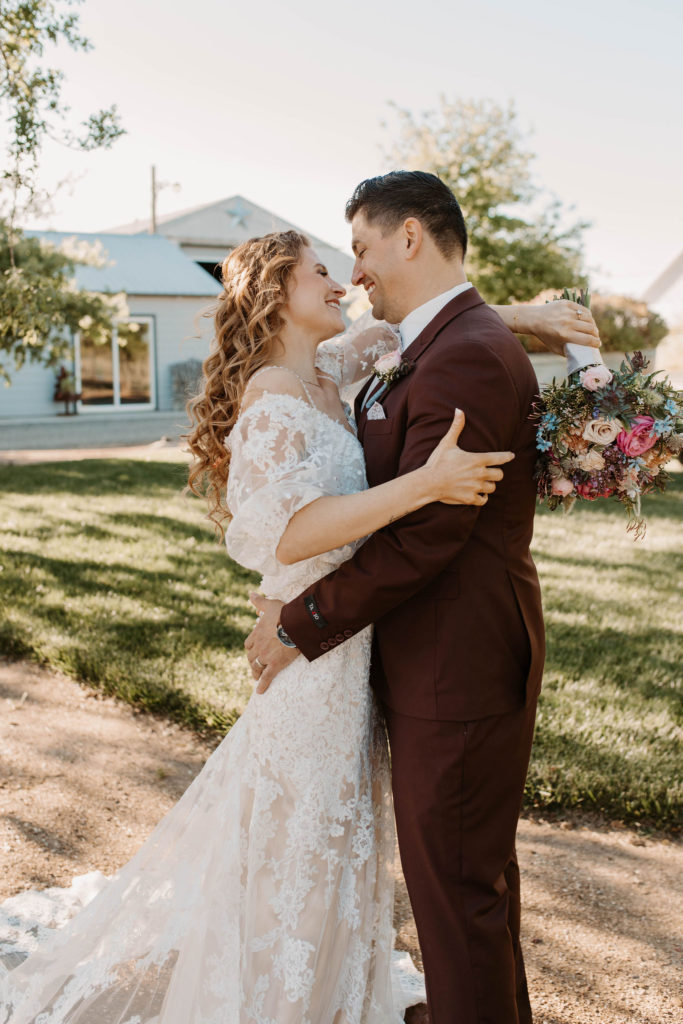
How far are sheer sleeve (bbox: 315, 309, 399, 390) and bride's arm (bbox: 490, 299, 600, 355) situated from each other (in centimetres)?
52

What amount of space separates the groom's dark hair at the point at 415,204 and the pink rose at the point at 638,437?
0.76m

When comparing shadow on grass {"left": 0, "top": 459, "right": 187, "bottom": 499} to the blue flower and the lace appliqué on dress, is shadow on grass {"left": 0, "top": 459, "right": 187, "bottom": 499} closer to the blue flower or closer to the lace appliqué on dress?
the lace appliqué on dress

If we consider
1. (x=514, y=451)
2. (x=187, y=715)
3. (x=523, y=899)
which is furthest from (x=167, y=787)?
(x=514, y=451)

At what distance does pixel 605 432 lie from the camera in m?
2.39

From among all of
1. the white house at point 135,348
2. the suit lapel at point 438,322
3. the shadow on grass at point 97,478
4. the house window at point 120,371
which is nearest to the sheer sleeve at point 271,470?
the suit lapel at point 438,322

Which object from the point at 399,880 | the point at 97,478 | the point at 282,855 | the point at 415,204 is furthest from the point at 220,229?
the point at 282,855

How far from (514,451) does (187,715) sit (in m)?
3.28

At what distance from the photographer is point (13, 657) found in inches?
242

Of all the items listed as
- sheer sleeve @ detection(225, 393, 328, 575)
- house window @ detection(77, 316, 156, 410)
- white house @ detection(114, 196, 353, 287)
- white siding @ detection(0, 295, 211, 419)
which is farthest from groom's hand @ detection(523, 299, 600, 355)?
white house @ detection(114, 196, 353, 287)

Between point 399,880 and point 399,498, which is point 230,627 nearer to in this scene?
point 399,880

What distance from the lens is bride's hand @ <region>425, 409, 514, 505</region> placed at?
222 cm

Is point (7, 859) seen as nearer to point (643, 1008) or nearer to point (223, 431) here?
point (223, 431)

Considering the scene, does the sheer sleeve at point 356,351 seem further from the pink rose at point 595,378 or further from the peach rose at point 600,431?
the peach rose at point 600,431

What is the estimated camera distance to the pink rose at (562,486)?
2.48m
